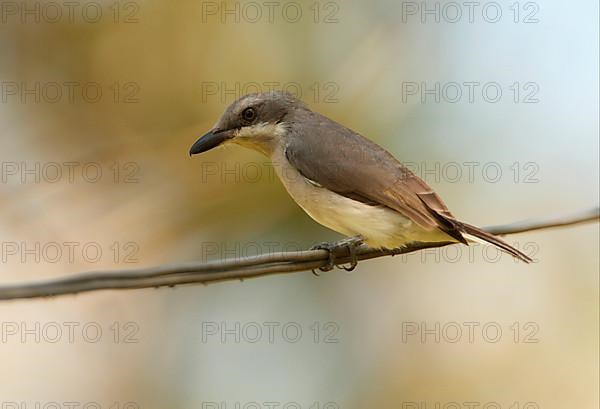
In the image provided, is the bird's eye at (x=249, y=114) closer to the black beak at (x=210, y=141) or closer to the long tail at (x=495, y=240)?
the black beak at (x=210, y=141)

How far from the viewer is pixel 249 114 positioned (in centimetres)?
586

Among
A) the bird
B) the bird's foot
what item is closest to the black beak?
the bird

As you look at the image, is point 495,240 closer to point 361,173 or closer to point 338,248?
point 338,248

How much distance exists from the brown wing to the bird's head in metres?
0.14

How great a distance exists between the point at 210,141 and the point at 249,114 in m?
0.33

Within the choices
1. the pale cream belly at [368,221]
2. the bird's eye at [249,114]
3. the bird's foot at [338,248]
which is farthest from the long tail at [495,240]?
the bird's eye at [249,114]

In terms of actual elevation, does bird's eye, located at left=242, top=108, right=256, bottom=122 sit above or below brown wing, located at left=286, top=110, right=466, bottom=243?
above

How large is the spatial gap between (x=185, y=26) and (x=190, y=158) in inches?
56.1

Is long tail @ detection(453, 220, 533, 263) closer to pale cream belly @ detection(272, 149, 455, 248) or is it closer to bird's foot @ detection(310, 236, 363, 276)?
pale cream belly @ detection(272, 149, 455, 248)

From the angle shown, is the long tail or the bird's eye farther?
the bird's eye

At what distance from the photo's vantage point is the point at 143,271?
10.7ft

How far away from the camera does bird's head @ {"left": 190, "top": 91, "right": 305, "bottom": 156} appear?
574cm

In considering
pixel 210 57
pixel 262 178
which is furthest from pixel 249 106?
pixel 210 57

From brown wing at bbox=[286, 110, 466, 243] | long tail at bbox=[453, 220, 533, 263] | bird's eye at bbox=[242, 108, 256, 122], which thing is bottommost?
long tail at bbox=[453, 220, 533, 263]
